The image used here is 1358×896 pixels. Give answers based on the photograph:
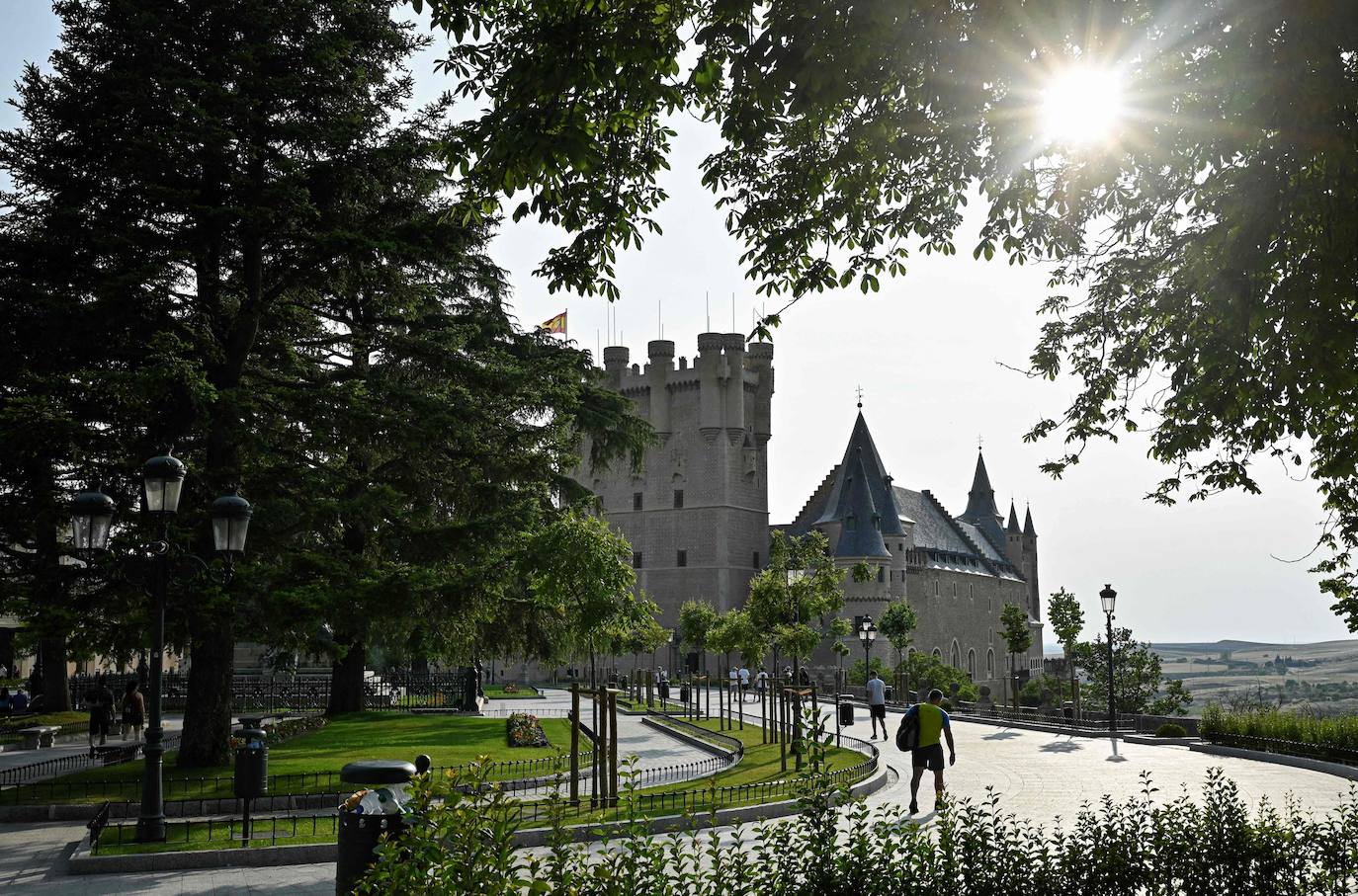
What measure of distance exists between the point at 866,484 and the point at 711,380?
13.1 metres

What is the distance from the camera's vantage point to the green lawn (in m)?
16.0

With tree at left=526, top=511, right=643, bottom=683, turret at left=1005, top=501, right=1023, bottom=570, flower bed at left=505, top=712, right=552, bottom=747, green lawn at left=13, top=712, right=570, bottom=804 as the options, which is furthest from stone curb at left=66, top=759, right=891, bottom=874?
turret at left=1005, top=501, right=1023, bottom=570

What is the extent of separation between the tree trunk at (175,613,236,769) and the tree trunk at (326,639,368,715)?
11.2m

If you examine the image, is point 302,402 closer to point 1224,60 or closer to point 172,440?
point 172,440

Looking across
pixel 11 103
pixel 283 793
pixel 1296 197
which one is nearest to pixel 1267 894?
pixel 1296 197

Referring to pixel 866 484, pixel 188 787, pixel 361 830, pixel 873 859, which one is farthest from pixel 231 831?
pixel 866 484

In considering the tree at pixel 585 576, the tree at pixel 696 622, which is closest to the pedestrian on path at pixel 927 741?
the tree at pixel 585 576

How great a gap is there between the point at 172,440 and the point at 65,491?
1794mm

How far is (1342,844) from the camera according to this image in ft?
25.9

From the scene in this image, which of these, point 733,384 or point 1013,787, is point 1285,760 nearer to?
point 1013,787

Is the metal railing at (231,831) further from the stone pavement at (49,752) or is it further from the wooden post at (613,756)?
the stone pavement at (49,752)

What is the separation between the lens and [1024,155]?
9.33 metres

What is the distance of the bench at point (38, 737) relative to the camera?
2611 centimetres

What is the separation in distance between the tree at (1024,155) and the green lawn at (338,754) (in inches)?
269
